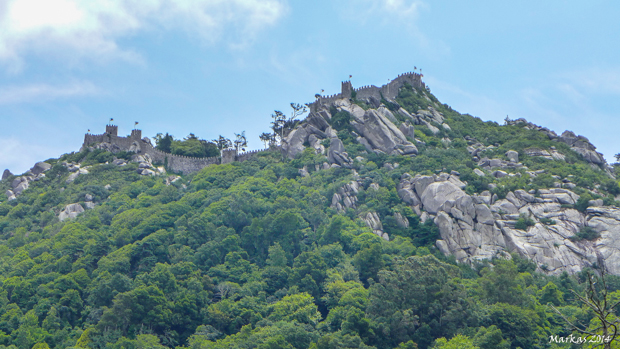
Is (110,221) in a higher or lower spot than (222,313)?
higher

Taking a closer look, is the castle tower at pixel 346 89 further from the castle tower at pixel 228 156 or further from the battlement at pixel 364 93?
the castle tower at pixel 228 156

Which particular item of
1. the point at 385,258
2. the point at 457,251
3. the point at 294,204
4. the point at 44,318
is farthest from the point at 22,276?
the point at 457,251

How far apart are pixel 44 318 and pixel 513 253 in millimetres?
35837

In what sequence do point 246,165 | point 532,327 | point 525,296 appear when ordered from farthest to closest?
1. point 246,165
2. point 525,296
3. point 532,327

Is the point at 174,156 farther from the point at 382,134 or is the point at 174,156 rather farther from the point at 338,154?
the point at 382,134

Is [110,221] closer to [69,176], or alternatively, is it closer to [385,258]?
[69,176]

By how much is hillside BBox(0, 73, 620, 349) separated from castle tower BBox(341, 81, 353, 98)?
0.57 feet

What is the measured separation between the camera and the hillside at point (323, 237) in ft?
159

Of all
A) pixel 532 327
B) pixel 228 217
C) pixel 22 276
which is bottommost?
pixel 532 327

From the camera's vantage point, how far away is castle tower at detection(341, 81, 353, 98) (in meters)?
89.5

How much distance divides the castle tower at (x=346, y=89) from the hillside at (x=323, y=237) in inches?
6.8

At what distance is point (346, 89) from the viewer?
89.9m

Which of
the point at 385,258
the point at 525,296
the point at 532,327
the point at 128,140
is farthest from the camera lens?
the point at 128,140

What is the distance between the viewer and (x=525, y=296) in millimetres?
49969
